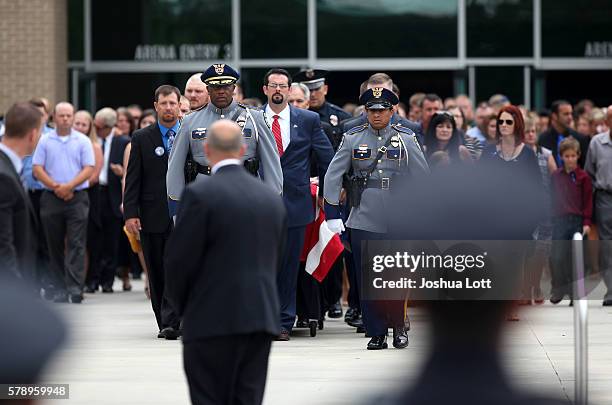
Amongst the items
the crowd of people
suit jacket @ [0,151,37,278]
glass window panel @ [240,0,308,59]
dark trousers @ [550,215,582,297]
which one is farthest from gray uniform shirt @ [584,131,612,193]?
suit jacket @ [0,151,37,278]

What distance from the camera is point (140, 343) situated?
483 inches

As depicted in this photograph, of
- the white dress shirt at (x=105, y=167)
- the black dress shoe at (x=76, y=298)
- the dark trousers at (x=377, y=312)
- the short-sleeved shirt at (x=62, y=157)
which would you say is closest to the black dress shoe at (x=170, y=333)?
the dark trousers at (x=377, y=312)

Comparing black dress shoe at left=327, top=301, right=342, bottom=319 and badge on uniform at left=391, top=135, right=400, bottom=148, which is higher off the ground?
badge on uniform at left=391, top=135, right=400, bottom=148

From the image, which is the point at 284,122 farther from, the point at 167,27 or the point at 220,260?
the point at 167,27

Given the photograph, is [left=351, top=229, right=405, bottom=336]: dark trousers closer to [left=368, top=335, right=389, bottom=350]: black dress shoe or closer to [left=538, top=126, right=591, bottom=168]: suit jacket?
[left=368, top=335, right=389, bottom=350]: black dress shoe

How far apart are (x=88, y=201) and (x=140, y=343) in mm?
4284

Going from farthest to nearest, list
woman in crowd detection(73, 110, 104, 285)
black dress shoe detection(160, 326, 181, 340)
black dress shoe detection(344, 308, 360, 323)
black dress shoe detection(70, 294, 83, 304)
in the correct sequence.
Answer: woman in crowd detection(73, 110, 104, 285)
black dress shoe detection(70, 294, 83, 304)
black dress shoe detection(344, 308, 360, 323)
black dress shoe detection(160, 326, 181, 340)

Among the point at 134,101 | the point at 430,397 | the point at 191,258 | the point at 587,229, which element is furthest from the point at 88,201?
the point at 430,397

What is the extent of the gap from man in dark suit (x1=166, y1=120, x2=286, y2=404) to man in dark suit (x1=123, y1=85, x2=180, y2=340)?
5636 mm

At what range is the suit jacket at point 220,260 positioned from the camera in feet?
22.3

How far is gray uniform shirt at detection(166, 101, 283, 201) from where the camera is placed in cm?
1138

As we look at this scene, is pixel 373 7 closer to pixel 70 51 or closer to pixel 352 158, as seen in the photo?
pixel 70 51

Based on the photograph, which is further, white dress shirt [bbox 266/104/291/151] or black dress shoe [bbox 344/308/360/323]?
black dress shoe [bbox 344/308/360/323]

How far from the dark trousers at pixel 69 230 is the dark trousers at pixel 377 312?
5.08 m
